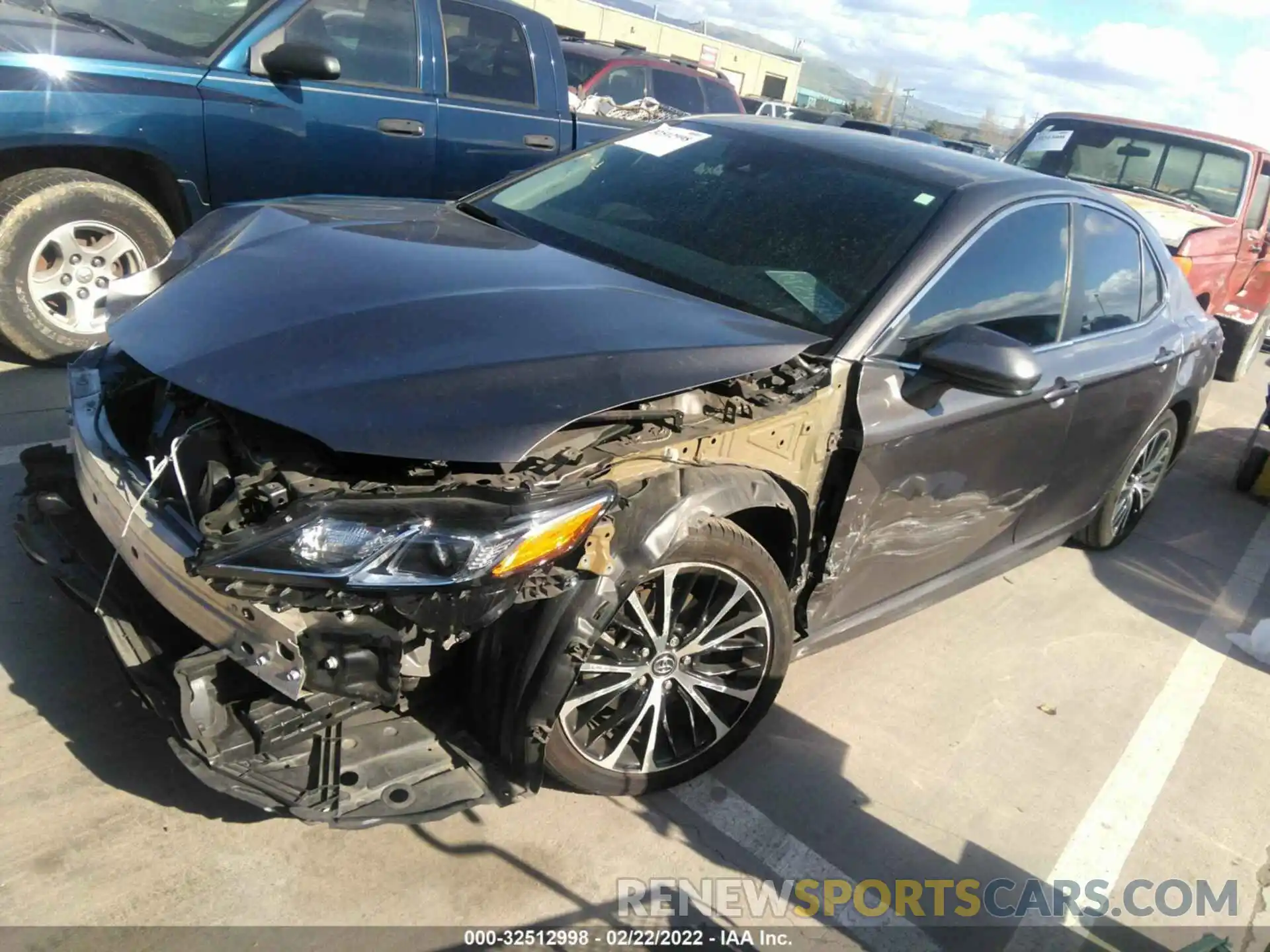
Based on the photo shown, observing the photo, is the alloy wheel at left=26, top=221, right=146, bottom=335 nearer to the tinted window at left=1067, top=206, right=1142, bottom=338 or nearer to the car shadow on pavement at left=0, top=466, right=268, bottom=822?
the car shadow on pavement at left=0, top=466, right=268, bottom=822

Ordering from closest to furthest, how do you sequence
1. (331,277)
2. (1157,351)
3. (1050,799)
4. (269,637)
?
(269,637), (331,277), (1050,799), (1157,351)

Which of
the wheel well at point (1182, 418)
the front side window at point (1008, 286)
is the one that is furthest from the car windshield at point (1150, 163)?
the front side window at point (1008, 286)

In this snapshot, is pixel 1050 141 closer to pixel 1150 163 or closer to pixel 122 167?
pixel 1150 163

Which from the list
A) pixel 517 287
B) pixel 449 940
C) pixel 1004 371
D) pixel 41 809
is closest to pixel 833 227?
pixel 1004 371

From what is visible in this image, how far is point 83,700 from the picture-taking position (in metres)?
2.67

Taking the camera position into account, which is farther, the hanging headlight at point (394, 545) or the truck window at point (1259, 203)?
the truck window at point (1259, 203)

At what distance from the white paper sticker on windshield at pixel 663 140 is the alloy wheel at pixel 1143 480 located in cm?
255

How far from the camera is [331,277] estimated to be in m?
2.59

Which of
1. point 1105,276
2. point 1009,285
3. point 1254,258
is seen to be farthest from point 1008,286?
point 1254,258

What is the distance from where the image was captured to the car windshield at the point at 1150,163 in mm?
8438

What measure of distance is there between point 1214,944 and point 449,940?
1.80 meters

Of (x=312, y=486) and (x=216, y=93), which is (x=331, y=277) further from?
(x=216, y=93)

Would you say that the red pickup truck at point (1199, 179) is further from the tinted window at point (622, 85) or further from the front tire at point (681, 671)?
the front tire at point (681, 671)

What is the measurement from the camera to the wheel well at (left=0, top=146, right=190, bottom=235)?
432 cm
